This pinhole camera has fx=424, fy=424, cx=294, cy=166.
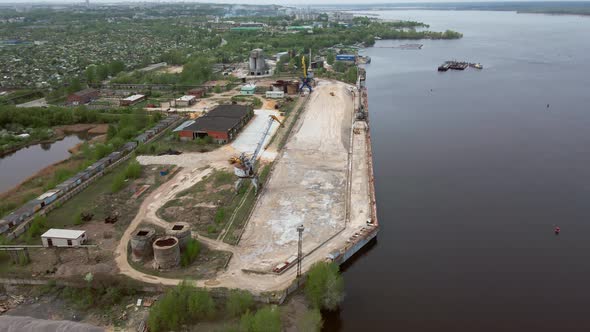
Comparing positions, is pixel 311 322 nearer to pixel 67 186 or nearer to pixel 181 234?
pixel 181 234

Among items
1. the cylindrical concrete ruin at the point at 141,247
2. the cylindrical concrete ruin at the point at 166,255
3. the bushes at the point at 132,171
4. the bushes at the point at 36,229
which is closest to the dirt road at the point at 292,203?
the cylindrical concrete ruin at the point at 141,247

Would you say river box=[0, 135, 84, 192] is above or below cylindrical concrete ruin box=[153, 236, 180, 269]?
below

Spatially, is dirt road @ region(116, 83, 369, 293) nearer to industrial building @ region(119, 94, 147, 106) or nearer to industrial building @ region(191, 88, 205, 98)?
industrial building @ region(191, 88, 205, 98)

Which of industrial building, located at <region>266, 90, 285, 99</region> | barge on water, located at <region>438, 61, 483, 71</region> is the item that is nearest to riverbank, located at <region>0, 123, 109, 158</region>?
industrial building, located at <region>266, 90, 285, 99</region>

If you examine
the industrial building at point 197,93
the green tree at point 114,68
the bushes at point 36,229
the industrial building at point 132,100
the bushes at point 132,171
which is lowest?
the bushes at point 36,229

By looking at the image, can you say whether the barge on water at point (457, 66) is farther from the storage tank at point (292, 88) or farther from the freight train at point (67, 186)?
the freight train at point (67, 186)

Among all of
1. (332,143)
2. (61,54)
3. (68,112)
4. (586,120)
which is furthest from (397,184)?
(61,54)
